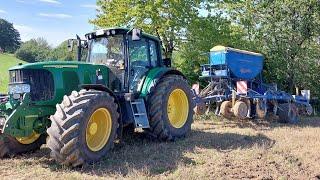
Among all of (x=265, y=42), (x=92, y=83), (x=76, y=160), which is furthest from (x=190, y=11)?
(x=76, y=160)

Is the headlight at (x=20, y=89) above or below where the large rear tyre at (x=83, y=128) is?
above

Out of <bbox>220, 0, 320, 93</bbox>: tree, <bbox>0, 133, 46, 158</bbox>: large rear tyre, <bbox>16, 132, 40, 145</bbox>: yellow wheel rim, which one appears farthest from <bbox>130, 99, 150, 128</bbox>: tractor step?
<bbox>220, 0, 320, 93</bbox>: tree

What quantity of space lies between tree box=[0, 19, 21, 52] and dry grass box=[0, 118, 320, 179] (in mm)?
73650

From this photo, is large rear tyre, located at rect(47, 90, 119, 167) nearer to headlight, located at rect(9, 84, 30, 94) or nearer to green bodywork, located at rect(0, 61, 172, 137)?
green bodywork, located at rect(0, 61, 172, 137)

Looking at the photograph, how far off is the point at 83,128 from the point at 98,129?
0.77m

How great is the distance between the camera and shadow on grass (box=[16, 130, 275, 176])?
23.2 feet

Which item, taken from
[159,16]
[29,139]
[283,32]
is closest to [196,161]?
[29,139]

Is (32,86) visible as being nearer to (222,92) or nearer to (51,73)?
(51,73)

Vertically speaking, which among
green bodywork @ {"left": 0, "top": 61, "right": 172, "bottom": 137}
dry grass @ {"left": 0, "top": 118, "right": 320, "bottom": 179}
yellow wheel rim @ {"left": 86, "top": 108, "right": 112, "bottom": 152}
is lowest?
dry grass @ {"left": 0, "top": 118, "right": 320, "bottom": 179}

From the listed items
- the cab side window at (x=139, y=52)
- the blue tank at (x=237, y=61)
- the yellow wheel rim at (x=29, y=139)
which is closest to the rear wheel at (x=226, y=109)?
the blue tank at (x=237, y=61)

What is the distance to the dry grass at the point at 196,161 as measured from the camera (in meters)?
6.76

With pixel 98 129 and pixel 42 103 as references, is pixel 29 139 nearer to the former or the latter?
pixel 42 103

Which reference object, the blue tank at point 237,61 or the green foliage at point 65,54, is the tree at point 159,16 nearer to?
the green foliage at point 65,54

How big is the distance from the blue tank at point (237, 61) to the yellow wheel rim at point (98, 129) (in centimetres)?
786
